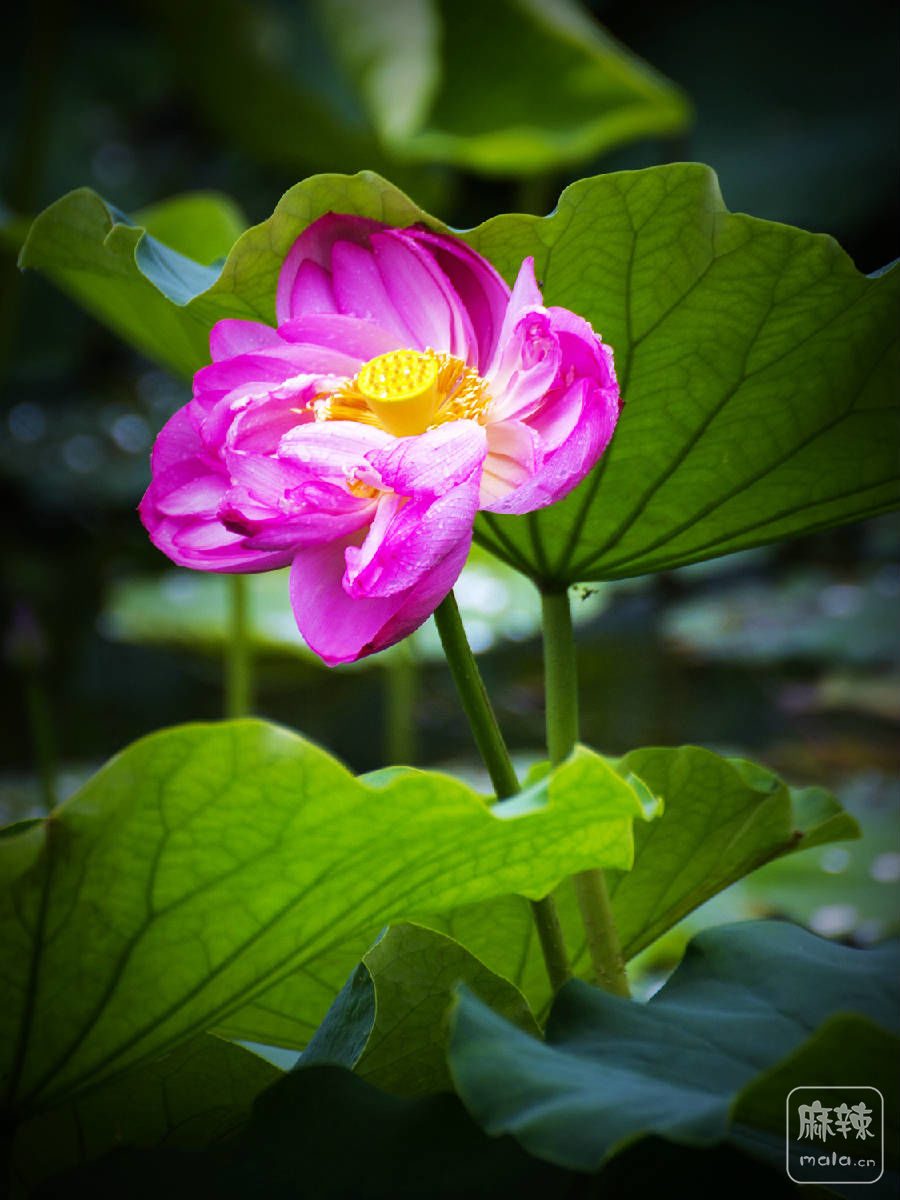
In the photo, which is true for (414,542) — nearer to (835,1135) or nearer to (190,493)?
(190,493)

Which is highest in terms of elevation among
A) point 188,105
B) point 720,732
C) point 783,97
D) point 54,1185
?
point 188,105

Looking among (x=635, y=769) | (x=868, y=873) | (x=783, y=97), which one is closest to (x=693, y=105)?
(x=783, y=97)

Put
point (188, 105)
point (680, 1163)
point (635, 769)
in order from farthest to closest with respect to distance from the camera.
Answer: point (188, 105) < point (635, 769) < point (680, 1163)

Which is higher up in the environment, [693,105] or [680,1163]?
[693,105]

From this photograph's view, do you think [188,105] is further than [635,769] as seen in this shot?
Yes

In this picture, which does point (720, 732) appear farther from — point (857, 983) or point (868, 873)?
point (857, 983)

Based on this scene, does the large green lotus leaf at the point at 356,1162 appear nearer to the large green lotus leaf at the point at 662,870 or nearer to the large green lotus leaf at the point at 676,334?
the large green lotus leaf at the point at 662,870
